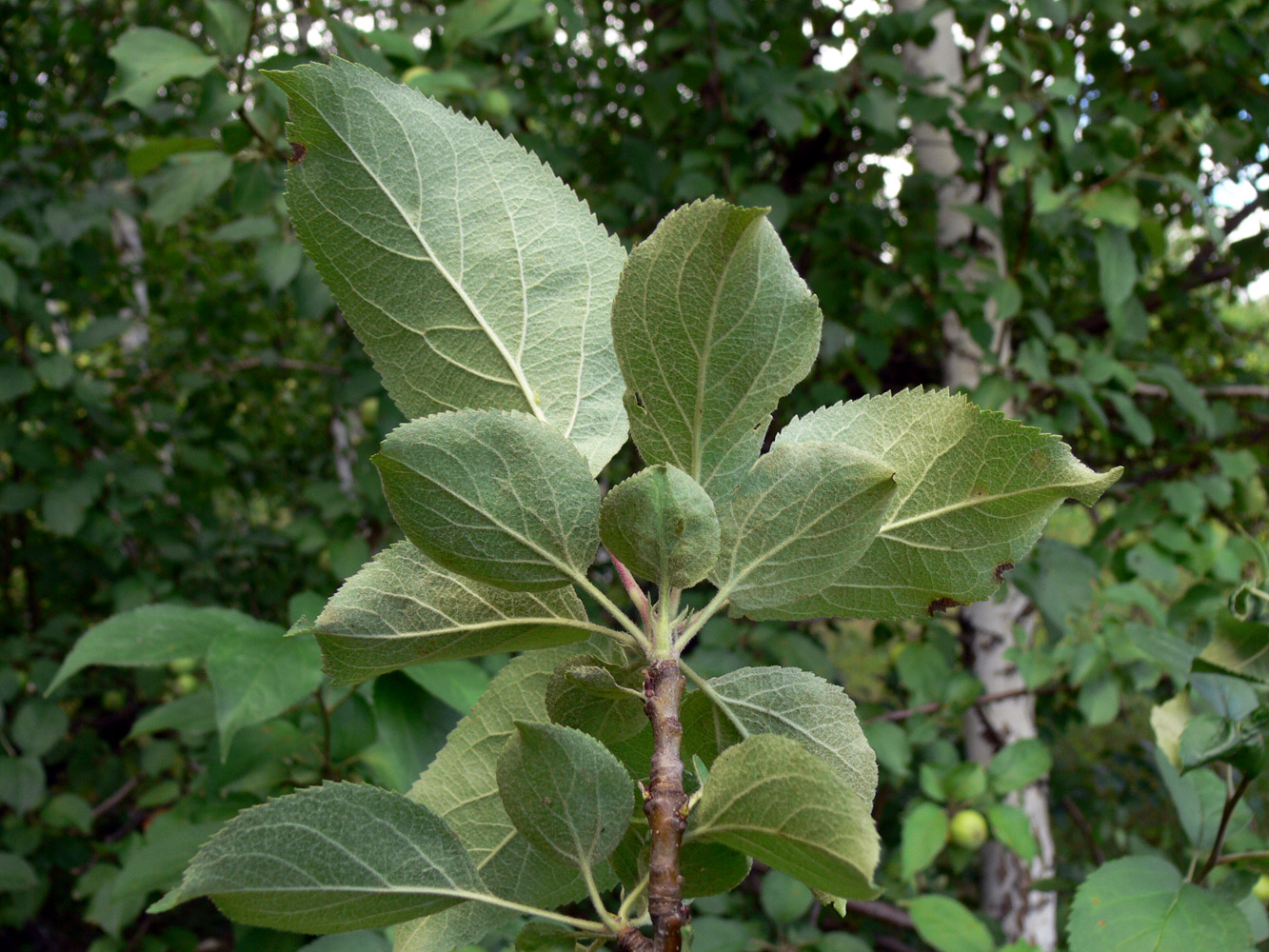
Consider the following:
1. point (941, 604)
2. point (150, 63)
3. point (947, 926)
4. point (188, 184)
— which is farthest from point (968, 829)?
point (150, 63)

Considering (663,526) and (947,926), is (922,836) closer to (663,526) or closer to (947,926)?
(947,926)

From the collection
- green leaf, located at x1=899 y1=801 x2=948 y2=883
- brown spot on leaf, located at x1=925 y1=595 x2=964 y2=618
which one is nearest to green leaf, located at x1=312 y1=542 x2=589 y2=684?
brown spot on leaf, located at x1=925 y1=595 x2=964 y2=618

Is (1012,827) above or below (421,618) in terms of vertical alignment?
below

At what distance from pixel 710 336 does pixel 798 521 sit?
8 cm

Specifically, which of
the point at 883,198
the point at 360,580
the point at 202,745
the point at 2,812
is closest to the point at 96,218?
the point at 202,745

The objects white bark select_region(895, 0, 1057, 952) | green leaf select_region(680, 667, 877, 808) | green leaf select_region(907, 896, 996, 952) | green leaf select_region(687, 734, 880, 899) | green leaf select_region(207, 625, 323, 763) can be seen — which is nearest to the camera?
green leaf select_region(687, 734, 880, 899)

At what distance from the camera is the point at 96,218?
7.45 feet

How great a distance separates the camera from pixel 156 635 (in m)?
1.02

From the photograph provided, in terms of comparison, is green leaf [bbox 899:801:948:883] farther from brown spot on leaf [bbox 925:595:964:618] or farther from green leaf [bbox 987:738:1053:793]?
brown spot on leaf [bbox 925:595:964:618]

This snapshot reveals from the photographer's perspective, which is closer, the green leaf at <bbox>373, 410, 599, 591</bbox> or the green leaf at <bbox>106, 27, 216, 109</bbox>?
the green leaf at <bbox>373, 410, 599, 591</bbox>

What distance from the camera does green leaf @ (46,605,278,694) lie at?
38.5 inches

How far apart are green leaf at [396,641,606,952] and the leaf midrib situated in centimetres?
12

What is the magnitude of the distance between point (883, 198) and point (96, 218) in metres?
2.26

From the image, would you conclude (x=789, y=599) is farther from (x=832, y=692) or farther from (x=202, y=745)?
(x=202, y=745)
